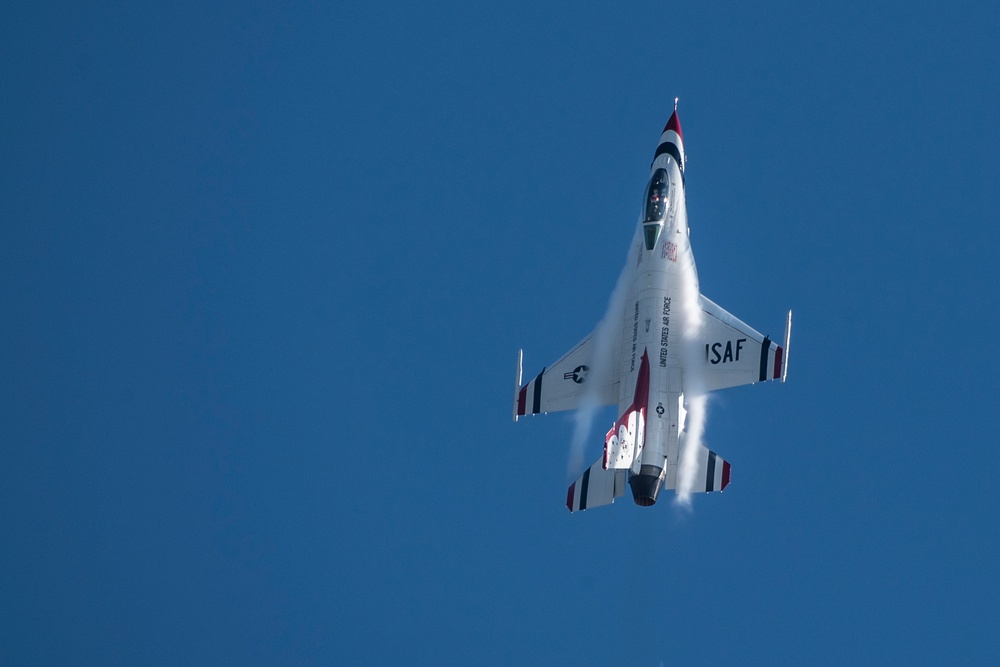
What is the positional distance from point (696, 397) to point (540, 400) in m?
5.24

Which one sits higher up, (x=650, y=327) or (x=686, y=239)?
(x=686, y=239)

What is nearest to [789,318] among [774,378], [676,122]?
[774,378]

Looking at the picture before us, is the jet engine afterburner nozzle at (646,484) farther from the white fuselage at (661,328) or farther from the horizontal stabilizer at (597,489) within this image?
the horizontal stabilizer at (597,489)

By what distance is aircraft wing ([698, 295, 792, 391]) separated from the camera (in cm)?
4888

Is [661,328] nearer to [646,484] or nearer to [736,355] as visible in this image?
[736,355]

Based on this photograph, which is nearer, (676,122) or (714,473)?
(714,473)

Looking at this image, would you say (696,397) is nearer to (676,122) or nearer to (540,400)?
(540,400)

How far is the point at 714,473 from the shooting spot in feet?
156

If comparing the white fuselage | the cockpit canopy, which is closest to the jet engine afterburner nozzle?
the white fuselage

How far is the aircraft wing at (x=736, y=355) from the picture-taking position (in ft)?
160

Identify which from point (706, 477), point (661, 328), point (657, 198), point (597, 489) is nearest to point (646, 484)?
point (706, 477)

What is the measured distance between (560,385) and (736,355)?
217 inches

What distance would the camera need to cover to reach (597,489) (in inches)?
1928

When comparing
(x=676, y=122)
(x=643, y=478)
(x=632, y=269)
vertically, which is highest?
(x=676, y=122)
